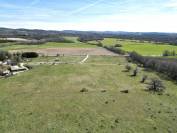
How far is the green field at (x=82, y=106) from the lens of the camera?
93.0 feet

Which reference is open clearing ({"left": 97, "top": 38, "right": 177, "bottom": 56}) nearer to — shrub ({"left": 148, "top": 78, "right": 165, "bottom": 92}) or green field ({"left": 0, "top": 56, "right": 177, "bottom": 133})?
green field ({"left": 0, "top": 56, "right": 177, "bottom": 133})

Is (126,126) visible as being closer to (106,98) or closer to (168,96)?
(106,98)

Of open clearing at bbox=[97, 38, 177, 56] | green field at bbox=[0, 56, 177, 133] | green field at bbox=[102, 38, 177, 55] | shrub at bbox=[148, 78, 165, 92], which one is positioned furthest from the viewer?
green field at bbox=[102, 38, 177, 55]

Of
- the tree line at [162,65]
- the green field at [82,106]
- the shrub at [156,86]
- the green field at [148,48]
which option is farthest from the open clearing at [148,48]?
the shrub at [156,86]

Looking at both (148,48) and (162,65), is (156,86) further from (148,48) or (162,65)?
(148,48)

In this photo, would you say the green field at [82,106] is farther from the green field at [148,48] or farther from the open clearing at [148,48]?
the green field at [148,48]

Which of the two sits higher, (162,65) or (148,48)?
(162,65)

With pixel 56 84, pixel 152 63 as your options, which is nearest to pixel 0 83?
pixel 56 84

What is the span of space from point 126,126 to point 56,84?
25818 mm

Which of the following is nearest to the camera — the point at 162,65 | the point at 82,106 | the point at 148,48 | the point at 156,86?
the point at 82,106

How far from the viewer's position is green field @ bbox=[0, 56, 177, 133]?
93.0ft

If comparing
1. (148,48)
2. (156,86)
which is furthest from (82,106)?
(148,48)

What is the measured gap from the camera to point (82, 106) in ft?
119

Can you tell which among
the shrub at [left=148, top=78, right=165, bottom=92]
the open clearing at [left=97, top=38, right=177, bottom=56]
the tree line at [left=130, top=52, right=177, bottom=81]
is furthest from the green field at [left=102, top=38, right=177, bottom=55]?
the shrub at [left=148, top=78, right=165, bottom=92]
